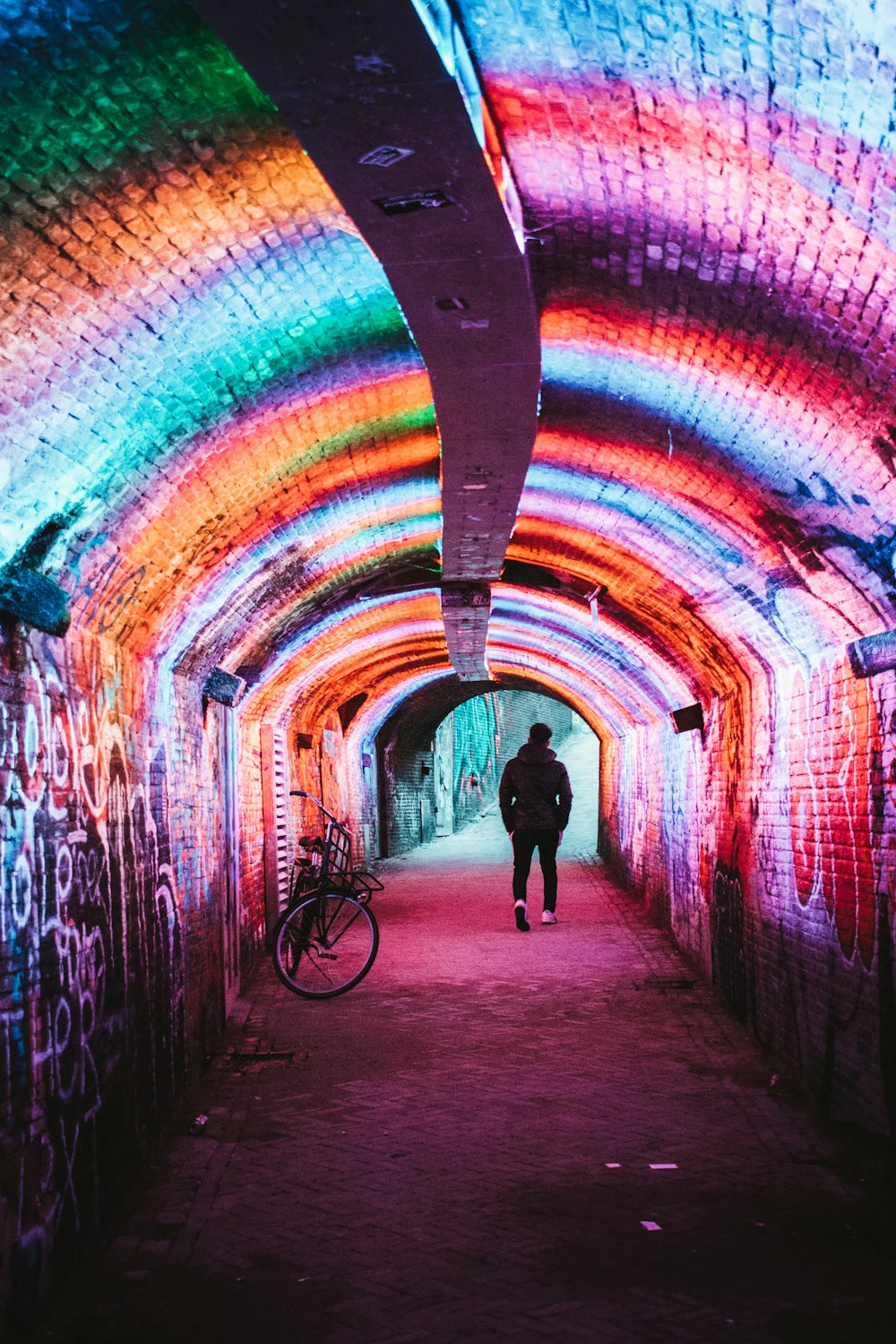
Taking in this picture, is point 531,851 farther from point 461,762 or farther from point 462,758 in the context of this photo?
point 462,758

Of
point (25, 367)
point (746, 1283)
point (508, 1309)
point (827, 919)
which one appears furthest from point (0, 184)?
point (827, 919)

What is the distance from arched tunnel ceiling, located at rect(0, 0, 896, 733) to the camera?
322 centimetres

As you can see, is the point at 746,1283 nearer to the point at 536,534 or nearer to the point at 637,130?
the point at 637,130

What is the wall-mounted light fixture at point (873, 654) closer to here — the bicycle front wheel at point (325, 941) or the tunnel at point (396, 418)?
the tunnel at point (396, 418)

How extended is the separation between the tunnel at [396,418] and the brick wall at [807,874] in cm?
4

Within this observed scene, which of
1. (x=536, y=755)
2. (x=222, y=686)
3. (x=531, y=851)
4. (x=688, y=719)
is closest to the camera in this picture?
(x=222, y=686)

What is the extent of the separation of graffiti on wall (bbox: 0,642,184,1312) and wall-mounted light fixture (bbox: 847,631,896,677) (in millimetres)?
3570

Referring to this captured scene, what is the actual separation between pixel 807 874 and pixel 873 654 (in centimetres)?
181

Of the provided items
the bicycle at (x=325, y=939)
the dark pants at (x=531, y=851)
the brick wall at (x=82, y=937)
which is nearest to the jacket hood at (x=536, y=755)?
the dark pants at (x=531, y=851)

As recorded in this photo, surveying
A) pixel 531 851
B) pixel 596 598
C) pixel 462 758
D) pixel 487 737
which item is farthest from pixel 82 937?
pixel 487 737

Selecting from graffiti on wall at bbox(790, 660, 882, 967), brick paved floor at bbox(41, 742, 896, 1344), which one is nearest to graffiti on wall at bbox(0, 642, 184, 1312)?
brick paved floor at bbox(41, 742, 896, 1344)

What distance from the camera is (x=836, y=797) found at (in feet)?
21.5

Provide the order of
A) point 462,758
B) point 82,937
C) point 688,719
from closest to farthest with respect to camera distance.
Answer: point 82,937 < point 688,719 < point 462,758

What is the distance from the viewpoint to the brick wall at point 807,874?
5.83 meters
